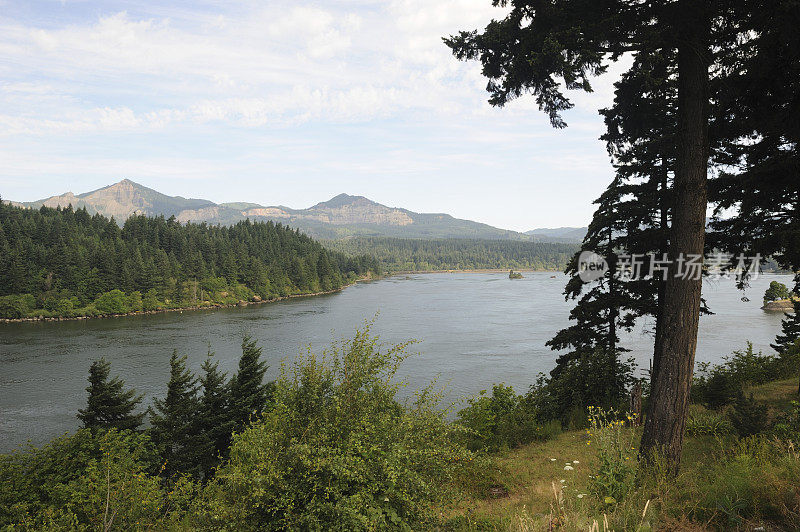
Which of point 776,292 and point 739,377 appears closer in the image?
point 739,377

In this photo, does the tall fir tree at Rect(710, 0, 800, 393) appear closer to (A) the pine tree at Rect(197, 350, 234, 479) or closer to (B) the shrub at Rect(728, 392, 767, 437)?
(B) the shrub at Rect(728, 392, 767, 437)

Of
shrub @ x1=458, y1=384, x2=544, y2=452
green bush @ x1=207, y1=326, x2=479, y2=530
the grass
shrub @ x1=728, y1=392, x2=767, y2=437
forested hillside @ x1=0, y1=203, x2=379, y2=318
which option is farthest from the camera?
forested hillside @ x1=0, y1=203, x2=379, y2=318

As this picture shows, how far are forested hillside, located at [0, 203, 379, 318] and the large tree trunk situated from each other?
76554 millimetres

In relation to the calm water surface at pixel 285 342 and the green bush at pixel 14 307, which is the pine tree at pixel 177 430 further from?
the green bush at pixel 14 307

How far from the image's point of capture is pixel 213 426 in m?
19.6

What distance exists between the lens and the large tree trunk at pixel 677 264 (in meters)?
6.31

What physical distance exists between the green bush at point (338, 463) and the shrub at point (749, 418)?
19.9 feet

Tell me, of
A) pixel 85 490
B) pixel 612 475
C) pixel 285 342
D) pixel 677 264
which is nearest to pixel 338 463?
pixel 612 475

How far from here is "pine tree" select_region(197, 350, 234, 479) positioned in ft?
62.1

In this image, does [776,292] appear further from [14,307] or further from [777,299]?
[14,307]

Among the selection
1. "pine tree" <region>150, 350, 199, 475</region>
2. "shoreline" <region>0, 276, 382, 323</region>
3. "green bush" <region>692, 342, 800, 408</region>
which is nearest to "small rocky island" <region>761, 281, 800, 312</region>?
"green bush" <region>692, 342, 800, 408</region>

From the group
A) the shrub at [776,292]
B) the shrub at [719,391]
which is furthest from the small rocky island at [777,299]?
the shrub at [719,391]

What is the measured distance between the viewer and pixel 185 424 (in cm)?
1905

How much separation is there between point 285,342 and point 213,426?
83.2ft
